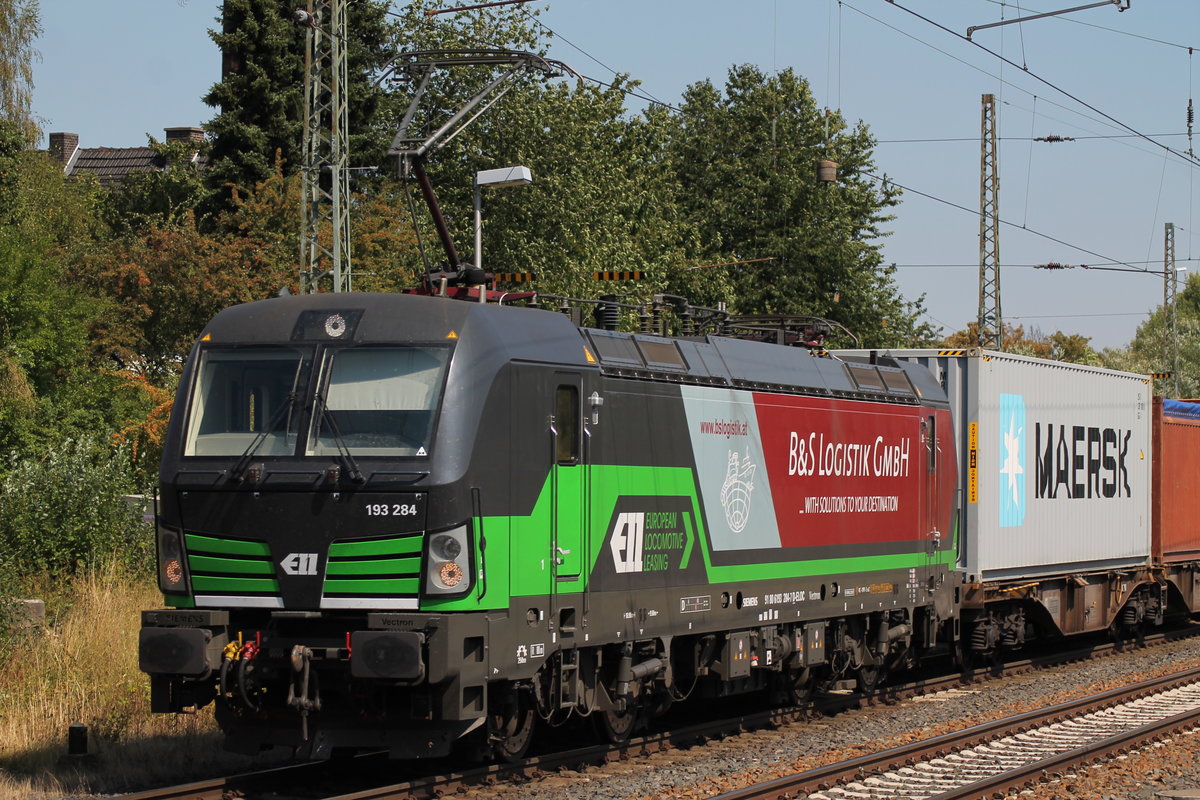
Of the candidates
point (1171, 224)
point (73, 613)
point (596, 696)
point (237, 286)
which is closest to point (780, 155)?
point (1171, 224)

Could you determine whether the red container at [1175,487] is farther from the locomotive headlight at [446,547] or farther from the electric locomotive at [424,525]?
the locomotive headlight at [446,547]

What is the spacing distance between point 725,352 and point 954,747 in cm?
380

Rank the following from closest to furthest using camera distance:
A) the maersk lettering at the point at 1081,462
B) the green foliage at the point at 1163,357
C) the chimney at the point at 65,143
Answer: the maersk lettering at the point at 1081,462
the green foliage at the point at 1163,357
the chimney at the point at 65,143

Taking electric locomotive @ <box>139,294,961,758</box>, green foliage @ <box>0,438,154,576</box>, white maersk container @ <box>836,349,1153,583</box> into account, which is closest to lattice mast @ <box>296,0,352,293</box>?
green foliage @ <box>0,438,154,576</box>

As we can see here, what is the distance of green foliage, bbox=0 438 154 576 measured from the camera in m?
17.7

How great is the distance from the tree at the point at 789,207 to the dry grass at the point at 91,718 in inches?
1099

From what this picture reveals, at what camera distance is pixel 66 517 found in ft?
59.0

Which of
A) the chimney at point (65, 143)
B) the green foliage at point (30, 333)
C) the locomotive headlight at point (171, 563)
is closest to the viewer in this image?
the locomotive headlight at point (171, 563)

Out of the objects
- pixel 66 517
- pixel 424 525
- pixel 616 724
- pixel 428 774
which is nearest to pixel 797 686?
pixel 616 724

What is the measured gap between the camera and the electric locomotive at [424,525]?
30.3ft

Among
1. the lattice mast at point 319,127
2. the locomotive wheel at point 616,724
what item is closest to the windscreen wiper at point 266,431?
the locomotive wheel at point 616,724

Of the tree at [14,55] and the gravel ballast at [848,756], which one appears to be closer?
the gravel ballast at [848,756]

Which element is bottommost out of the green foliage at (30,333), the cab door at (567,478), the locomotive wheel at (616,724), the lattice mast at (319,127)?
the locomotive wheel at (616,724)

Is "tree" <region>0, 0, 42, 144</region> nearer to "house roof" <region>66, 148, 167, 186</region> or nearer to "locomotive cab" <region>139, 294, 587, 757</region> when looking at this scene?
"locomotive cab" <region>139, 294, 587, 757</region>
